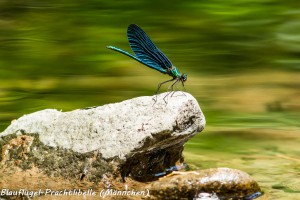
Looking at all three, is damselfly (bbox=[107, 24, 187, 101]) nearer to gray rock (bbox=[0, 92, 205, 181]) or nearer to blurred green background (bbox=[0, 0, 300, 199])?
gray rock (bbox=[0, 92, 205, 181])

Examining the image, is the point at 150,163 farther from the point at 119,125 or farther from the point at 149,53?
the point at 149,53

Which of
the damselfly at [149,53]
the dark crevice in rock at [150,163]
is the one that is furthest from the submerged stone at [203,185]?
the damselfly at [149,53]

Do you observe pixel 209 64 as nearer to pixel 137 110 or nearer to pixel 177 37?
pixel 177 37

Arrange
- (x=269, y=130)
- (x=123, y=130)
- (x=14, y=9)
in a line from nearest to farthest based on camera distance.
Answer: (x=123, y=130) → (x=269, y=130) → (x=14, y=9)

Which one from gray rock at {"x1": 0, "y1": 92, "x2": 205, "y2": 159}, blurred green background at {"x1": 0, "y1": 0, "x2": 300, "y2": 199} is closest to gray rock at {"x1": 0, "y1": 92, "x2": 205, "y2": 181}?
gray rock at {"x1": 0, "y1": 92, "x2": 205, "y2": 159}

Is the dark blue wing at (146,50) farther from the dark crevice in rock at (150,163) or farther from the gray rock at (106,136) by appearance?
the dark crevice in rock at (150,163)

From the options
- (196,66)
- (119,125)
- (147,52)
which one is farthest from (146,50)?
(196,66)

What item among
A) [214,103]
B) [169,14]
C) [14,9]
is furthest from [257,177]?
[14,9]
